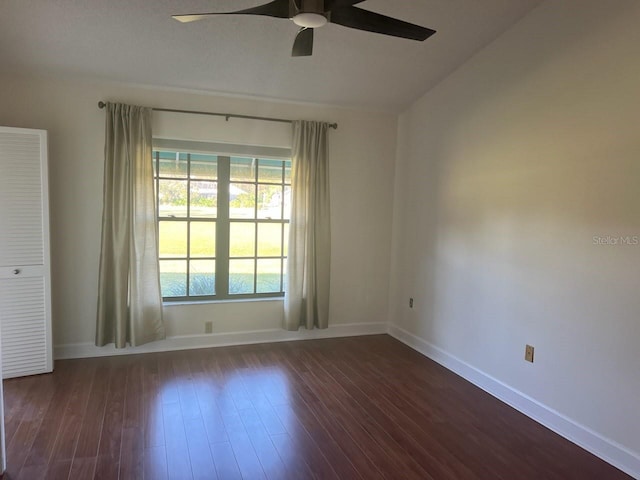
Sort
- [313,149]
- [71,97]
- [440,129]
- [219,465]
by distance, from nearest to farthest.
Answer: [219,465] < [71,97] < [440,129] < [313,149]

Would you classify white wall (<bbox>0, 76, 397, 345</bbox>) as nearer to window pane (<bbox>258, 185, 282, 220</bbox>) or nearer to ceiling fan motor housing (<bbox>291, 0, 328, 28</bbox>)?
window pane (<bbox>258, 185, 282, 220</bbox>)

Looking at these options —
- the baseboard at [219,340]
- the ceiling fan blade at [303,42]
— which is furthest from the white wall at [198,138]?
the ceiling fan blade at [303,42]

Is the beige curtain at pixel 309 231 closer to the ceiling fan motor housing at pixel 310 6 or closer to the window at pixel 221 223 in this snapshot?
the window at pixel 221 223

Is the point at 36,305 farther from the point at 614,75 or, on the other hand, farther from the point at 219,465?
the point at 614,75

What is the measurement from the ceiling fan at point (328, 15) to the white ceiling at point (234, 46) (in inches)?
28.6

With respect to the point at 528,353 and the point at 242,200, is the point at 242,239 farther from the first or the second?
the point at 528,353

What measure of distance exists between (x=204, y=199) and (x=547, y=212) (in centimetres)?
298

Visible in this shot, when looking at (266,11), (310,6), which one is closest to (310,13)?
(310,6)

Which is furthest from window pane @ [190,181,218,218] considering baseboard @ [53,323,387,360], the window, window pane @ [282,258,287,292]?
baseboard @ [53,323,387,360]

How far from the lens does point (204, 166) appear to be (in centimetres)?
398

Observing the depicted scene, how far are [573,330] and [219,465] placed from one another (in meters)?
2.29

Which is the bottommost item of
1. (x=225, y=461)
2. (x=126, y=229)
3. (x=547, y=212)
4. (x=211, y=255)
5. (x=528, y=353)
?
(x=225, y=461)

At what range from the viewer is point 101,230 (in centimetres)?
359

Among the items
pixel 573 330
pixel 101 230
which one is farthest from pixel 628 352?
pixel 101 230
